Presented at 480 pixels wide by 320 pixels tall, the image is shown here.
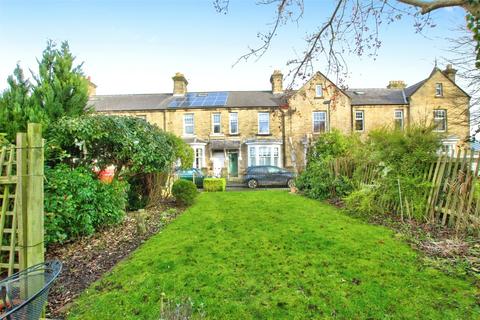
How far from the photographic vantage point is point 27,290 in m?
2.29

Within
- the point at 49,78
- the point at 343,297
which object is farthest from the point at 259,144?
the point at 343,297

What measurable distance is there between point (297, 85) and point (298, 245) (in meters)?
3.02

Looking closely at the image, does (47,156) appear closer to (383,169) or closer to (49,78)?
(49,78)

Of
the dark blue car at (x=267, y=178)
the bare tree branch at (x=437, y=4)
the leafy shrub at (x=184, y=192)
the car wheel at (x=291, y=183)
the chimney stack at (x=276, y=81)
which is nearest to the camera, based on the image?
the bare tree branch at (x=437, y=4)

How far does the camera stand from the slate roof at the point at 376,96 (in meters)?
22.3

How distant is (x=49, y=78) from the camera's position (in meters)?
6.10

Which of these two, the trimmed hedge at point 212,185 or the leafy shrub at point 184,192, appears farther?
the trimmed hedge at point 212,185

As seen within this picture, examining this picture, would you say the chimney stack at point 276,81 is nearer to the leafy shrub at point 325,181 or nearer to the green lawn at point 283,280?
the leafy shrub at point 325,181

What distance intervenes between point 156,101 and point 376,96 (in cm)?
2107

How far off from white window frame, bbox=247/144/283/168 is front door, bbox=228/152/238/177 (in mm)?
1386

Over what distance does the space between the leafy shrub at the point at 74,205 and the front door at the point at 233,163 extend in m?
16.5

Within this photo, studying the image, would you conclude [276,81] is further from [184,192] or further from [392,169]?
[392,169]

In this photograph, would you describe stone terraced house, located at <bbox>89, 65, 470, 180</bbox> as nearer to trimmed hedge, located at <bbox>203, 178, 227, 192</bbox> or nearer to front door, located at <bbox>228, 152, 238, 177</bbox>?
front door, located at <bbox>228, 152, 238, 177</bbox>

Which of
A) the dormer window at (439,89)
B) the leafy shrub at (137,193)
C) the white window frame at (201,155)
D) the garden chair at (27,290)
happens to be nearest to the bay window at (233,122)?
the white window frame at (201,155)
